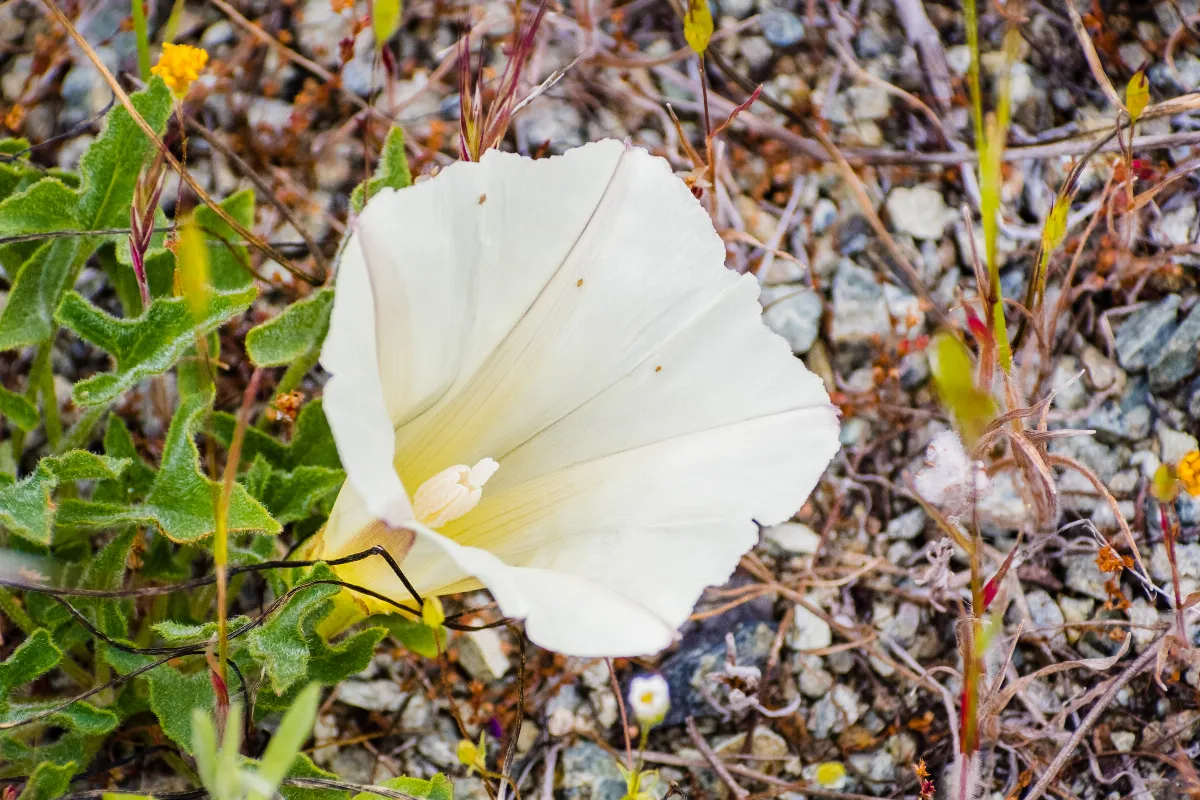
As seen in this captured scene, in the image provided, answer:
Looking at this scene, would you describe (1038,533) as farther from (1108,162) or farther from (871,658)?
(1108,162)

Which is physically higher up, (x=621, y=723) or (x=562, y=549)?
(x=562, y=549)

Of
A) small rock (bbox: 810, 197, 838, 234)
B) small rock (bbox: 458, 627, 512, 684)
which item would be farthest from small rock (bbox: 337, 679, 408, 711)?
small rock (bbox: 810, 197, 838, 234)

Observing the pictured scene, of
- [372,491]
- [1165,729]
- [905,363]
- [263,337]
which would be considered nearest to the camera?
[372,491]

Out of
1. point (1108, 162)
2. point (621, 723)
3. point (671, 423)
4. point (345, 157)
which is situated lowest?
point (621, 723)

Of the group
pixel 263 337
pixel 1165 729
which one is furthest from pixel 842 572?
pixel 263 337

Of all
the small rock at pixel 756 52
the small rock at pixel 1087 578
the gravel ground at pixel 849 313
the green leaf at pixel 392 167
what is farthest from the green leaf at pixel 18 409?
the small rock at pixel 1087 578

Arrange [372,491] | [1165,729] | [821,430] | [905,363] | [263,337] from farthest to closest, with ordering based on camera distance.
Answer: [905,363] < [1165,729] < [263,337] < [821,430] < [372,491]
